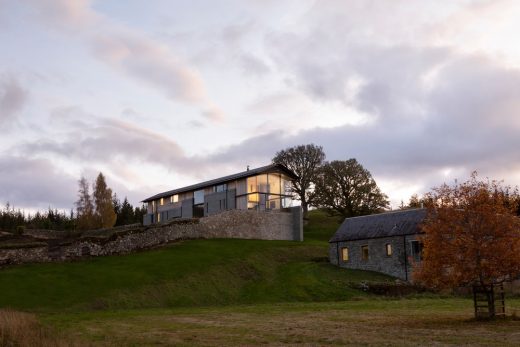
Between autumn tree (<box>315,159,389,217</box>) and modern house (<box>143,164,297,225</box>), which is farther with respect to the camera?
autumn tree (<box>315,159,389,217</box>)

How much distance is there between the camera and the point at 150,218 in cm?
9375

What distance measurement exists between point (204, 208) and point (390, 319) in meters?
55.9

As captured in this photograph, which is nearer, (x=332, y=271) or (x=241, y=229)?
(x=332, y=271)

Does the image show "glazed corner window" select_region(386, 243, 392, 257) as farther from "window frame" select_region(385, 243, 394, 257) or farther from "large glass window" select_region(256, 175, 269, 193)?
"large glass window" select_region(256, 175, 269, 193)

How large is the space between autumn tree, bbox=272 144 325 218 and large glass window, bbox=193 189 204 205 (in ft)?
58.7

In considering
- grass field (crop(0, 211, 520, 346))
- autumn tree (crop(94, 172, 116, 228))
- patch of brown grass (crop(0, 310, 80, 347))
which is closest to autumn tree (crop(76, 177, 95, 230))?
autumn tree (crop(94, 172, 116, 228))

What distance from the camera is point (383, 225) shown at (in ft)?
192

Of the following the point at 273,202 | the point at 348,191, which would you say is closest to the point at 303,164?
the point at 348,191

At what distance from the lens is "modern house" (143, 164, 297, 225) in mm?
75312

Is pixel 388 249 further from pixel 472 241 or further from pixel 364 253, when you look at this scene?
pixel 472 241

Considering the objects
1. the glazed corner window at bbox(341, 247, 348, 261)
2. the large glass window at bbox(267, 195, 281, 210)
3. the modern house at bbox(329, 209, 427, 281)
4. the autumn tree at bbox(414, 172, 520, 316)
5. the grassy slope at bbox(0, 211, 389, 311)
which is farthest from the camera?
the large glass window at bbox(267, 195, 281, 210)

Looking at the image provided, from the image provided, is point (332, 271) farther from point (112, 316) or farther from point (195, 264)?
point (112, 316)

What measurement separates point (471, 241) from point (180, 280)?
84.5ft

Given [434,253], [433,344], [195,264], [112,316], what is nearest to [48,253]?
[195,264]
